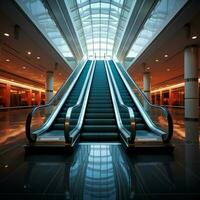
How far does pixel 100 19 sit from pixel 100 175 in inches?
1057

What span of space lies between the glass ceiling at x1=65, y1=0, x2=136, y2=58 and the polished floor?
36.3ft

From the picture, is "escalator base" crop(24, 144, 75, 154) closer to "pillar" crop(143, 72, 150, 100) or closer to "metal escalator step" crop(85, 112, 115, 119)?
"metal escalator step" crop(85, 112, 115, 119)

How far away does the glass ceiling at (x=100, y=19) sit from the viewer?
16.8 metres

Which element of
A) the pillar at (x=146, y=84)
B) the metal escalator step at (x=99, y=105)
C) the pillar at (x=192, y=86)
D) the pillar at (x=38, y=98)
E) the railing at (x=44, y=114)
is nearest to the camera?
the railing at (x=44, y=114)

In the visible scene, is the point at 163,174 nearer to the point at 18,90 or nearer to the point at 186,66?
the point at 186,66

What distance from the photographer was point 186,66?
11.0 metres

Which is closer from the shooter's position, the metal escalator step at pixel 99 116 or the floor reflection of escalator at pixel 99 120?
Answer: the floor reflection of escalator at pixel 99 120

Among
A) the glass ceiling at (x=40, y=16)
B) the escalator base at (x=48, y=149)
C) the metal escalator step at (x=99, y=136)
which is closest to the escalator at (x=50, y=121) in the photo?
the escalator base at (x=48, y=149)

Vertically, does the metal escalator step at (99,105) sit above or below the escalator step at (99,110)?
above

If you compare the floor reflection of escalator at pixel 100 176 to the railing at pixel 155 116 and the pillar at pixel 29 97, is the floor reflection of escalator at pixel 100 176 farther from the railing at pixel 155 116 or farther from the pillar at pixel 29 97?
the pillar at pixel 29 97

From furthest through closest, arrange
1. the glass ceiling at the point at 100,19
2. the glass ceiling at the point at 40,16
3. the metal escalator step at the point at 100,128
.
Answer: the glass ceiling at the point at 100,19 → the glass ceiling at the point at 40,16 → the metal escalator step at the point at 100,128

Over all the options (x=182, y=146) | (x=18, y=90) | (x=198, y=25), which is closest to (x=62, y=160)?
(x=182, y=146)

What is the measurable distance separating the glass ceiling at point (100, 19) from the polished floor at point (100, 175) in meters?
11.1

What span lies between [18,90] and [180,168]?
95.2ft
